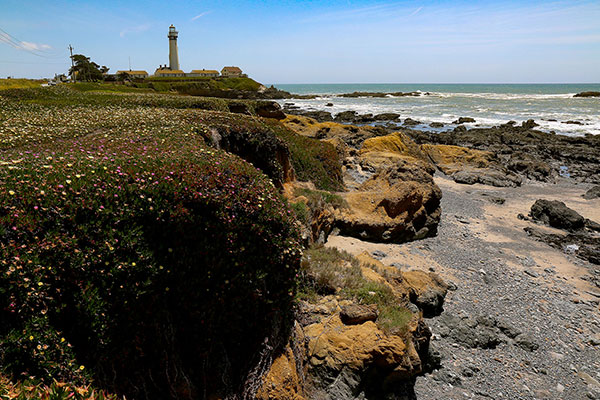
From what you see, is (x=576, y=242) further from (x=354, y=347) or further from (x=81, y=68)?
(x=81, y=68)

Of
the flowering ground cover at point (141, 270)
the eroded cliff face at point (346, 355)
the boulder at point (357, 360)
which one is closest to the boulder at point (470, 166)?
the eroded cliff face at point (346, 355)

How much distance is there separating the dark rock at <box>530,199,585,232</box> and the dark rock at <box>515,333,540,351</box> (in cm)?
1014

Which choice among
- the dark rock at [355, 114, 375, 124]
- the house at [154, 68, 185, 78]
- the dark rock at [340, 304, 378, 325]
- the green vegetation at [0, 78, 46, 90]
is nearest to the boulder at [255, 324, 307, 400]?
the dark rock at [340, 304, 378, 325]

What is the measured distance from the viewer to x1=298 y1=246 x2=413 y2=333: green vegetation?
6.45 meters

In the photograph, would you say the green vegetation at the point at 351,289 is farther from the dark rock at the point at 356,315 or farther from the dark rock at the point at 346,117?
the dark rock at the point at 346,117

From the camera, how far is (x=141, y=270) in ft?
14.3

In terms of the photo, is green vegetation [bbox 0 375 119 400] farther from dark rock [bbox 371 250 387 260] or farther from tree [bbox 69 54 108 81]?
tree [bbox 69 54 108 81]

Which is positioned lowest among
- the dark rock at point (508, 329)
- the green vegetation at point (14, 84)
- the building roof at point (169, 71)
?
the dark rock at point (508, 329)

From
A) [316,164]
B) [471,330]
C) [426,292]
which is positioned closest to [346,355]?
[426,292]

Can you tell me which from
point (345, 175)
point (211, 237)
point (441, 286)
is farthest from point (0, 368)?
point (345, 175)

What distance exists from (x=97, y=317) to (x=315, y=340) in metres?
3.28

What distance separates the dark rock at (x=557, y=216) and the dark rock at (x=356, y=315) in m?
14.1

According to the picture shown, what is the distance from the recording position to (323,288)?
7148mm

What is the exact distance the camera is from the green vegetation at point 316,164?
1549 centimetres
